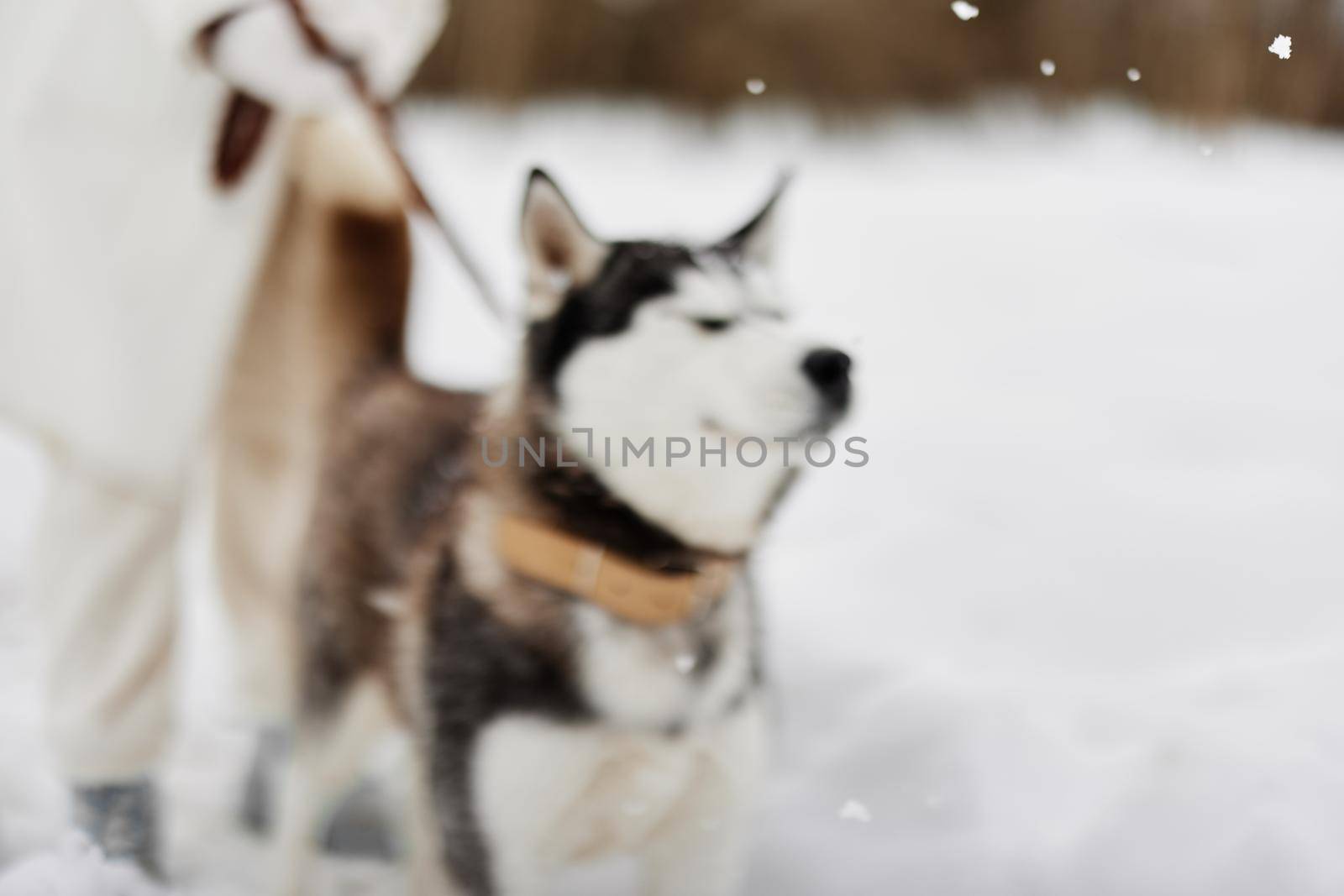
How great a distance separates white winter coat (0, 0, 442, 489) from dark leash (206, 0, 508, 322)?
0.06ft

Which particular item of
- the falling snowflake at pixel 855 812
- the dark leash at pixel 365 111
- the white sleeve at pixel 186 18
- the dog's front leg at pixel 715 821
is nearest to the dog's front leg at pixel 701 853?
the dog's front leg at pixel 715 821

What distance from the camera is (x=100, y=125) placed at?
1421 mm

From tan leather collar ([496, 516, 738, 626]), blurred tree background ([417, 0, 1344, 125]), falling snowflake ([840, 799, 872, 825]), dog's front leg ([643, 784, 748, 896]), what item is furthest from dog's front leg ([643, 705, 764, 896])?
blurred tree background ([417, 0, 1344, 125])

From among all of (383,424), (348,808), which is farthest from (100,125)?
(348,808)

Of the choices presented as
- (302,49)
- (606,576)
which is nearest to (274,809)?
(606,576)

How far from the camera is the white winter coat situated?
141 centimetres

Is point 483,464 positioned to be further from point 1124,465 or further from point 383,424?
point 1124,465

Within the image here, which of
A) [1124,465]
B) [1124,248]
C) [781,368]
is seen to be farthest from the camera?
[1124,248]

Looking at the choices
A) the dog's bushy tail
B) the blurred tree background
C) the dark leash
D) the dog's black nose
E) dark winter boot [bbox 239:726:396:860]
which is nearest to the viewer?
the dog's black nose

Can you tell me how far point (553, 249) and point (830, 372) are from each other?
1.02 feet

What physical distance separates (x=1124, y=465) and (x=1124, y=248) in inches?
31.1

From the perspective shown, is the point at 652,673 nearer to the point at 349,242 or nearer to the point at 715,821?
the point at 715,821

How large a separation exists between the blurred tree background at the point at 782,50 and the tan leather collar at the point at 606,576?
8.19 feet

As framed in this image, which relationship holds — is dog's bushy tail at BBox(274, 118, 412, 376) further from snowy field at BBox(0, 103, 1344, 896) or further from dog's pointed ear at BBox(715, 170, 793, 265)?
dog's pointed ear at BBox(715, 170, 793, 265)
